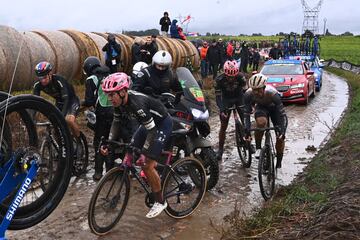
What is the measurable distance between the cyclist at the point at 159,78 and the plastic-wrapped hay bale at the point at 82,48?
25.7ft

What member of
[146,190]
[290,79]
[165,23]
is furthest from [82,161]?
[165,23]

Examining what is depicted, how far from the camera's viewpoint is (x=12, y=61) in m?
11.4

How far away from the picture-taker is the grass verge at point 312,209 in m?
4.65

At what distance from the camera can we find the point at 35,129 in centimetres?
434

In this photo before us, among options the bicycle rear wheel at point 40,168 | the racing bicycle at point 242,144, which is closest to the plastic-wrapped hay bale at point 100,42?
the racing bicycle at point 242,144

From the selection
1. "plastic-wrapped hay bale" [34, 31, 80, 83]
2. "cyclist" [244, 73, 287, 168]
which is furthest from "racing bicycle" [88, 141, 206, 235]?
"plastic-wrapped hay bale" [34, 31, 80, 83]

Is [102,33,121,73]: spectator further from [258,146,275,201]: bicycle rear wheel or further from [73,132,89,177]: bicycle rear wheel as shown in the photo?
[258,146,275,201]: bicycle rear wheel

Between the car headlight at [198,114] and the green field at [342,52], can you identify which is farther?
the green field at [342,52]

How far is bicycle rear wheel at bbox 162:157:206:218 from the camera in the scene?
20.4 ft

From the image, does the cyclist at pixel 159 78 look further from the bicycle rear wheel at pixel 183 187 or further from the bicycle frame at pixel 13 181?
the bicycle frame at pixel 13 181

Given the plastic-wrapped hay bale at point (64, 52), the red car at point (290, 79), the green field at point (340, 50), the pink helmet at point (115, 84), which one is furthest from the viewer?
the green field at point (340, 50)

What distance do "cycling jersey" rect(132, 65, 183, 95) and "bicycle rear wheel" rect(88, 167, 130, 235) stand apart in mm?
2207

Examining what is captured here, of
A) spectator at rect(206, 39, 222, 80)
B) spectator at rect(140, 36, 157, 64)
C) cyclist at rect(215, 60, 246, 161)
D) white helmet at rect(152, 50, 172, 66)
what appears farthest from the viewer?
spectator at rect(206, 39, 222, 80)

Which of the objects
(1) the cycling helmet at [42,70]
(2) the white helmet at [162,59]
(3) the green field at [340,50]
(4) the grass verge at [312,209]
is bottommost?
(3) the green field at [340,50]
